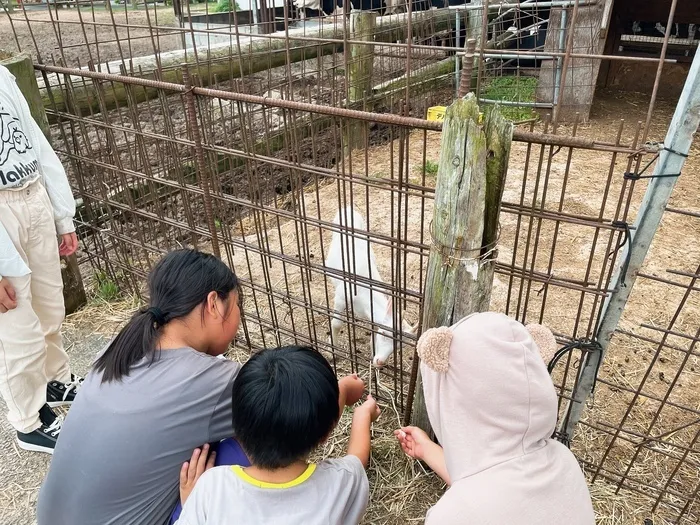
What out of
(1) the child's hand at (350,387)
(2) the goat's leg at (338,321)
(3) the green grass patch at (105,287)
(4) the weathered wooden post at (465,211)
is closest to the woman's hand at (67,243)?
(3) the green grass patch at (105,287)

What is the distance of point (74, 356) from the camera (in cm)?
327

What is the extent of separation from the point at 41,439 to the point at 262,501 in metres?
1.71

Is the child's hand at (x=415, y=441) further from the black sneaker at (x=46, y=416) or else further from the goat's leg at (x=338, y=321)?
the black sneaker at (x=46, y=416)

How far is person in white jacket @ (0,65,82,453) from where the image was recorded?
2246 mm

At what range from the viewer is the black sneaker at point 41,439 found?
2.59m

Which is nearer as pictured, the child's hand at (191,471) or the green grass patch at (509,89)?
the child's hand at (191,471)

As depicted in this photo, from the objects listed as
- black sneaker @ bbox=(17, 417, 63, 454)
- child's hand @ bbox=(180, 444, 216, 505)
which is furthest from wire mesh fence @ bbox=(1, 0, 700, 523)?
black sneaker @ bbox=(17, 417, 63, 454)

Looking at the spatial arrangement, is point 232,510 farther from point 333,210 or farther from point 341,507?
point 333,210

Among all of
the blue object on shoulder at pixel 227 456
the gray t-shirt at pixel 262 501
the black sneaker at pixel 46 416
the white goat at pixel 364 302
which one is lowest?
the black sneaker at pixel 46 416

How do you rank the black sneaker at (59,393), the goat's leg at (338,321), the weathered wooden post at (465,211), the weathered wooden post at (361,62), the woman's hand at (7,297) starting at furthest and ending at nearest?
the weathered wooden post at (361,62)
the goat's leg at (338,321)
the black sneaker at (59,393)
the woman's hand at (7,297)
the weathered wooden post at (465,211)

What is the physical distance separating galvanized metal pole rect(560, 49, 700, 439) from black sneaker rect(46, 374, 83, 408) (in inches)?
97.9

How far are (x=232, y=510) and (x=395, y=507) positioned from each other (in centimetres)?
110

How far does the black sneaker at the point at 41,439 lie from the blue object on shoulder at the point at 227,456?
3.86 feet

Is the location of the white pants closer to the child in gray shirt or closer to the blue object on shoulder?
the blue object on shoulder
